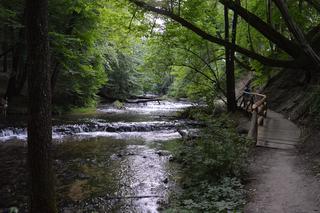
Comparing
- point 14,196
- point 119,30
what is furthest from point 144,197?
point 119,30

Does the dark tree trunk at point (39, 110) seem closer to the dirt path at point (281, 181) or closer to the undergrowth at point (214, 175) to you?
the undergrowth at point (214, 175)

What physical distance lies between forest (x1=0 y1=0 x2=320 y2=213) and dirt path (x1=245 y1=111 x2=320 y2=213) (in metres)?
0.03

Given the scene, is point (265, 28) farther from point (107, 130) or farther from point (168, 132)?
point (107, 130)

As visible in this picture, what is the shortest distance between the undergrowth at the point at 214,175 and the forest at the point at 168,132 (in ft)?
0.10

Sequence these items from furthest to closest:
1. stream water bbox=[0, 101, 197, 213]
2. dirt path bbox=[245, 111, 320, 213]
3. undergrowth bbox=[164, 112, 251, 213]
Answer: stream water bbox=[0, 101, 197, 213] < undergrowth bbox=[164, 112, 251, 213] < dirt path bbox=[245, 111, 320, 213]

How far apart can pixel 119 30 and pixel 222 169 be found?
10.5 m

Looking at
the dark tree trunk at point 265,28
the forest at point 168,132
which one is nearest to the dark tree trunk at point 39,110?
the forest at point 168,132

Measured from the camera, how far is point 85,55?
23562 mm

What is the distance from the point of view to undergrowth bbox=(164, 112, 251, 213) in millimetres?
6426

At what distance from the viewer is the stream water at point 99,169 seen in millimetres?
7859

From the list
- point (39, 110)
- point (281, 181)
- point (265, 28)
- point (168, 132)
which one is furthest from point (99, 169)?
point (168, 132)

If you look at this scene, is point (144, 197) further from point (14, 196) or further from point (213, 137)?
point (14, 196)

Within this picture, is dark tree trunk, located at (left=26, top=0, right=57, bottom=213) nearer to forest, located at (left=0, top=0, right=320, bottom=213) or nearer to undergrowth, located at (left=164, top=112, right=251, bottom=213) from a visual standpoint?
forest, located at (left=0, top=0, right=320, bottom=213)

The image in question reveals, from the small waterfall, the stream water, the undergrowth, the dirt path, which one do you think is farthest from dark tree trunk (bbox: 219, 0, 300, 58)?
the small waterfall
